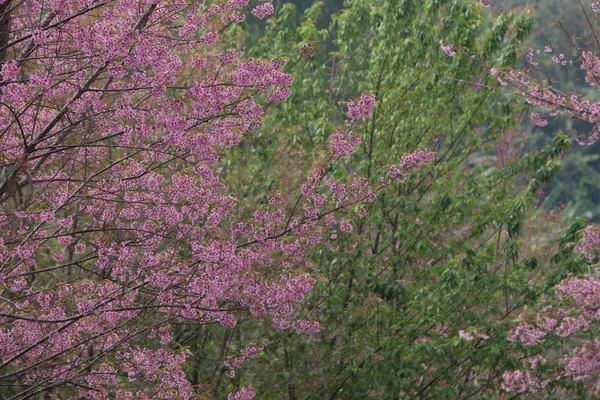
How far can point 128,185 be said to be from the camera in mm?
4754

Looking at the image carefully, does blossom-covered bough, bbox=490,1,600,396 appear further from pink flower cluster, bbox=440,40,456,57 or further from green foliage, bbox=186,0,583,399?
pink flower cluster, bbox=440,40,456,57

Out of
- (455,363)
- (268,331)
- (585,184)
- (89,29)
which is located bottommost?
(585,184)

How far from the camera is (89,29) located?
12.5 ft

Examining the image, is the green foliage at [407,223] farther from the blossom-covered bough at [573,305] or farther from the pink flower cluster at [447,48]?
the blossom-covered bough at [573,305]

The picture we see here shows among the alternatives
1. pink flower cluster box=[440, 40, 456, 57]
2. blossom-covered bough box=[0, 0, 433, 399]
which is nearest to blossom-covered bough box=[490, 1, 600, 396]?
blossom-covered bough box=[0, 0, 433, 399]

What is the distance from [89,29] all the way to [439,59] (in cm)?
536

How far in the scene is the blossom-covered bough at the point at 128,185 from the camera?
396 centimetres

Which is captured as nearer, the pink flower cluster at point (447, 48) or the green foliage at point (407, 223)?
the green foliage at point (407, 223)

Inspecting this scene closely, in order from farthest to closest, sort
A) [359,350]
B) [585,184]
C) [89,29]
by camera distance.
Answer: [585,184]
[359,350]
[89,29]

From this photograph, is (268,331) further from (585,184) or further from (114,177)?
(585,184)

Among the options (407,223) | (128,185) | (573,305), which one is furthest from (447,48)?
(128,185)

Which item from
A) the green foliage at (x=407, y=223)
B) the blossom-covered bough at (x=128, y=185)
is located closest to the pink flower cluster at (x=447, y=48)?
the green foliage at (x=407, y=223)

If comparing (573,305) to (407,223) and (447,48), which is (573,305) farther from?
(447,48)

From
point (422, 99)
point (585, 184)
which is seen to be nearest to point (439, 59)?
point (422, 99)
